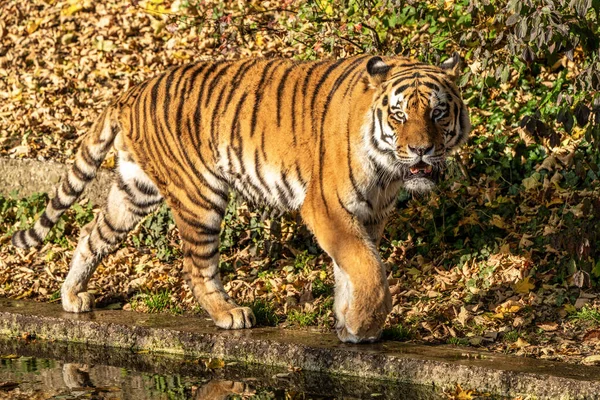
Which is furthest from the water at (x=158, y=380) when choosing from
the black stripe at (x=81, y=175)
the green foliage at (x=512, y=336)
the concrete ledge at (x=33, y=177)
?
the concrete ledge at (x=33, y=177)

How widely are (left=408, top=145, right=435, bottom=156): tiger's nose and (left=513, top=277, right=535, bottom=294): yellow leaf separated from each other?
1.63 m

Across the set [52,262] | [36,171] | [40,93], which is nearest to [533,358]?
[52,262]

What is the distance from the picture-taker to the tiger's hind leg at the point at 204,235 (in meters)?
6.29

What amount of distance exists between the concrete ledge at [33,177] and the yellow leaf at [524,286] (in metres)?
3.40

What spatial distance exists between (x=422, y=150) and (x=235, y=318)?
61.3 inches

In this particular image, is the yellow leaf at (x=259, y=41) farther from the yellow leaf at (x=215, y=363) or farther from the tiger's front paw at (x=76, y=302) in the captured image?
the yellow leaf at (x=215, y=363)

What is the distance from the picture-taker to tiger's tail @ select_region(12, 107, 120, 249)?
6.75 meters

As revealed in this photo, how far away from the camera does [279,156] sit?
614 cm

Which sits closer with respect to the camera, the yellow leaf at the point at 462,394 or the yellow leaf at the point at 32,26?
the yellow leaf at the point at 462,394

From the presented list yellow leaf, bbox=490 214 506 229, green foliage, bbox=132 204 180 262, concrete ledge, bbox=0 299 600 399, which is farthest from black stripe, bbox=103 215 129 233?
yellow leaf, bbox=490 214 506 229

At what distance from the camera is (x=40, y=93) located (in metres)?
9.82

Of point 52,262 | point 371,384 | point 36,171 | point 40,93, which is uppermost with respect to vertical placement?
point 40,93

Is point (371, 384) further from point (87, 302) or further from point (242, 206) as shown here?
point (242, 206)

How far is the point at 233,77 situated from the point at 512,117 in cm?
261
